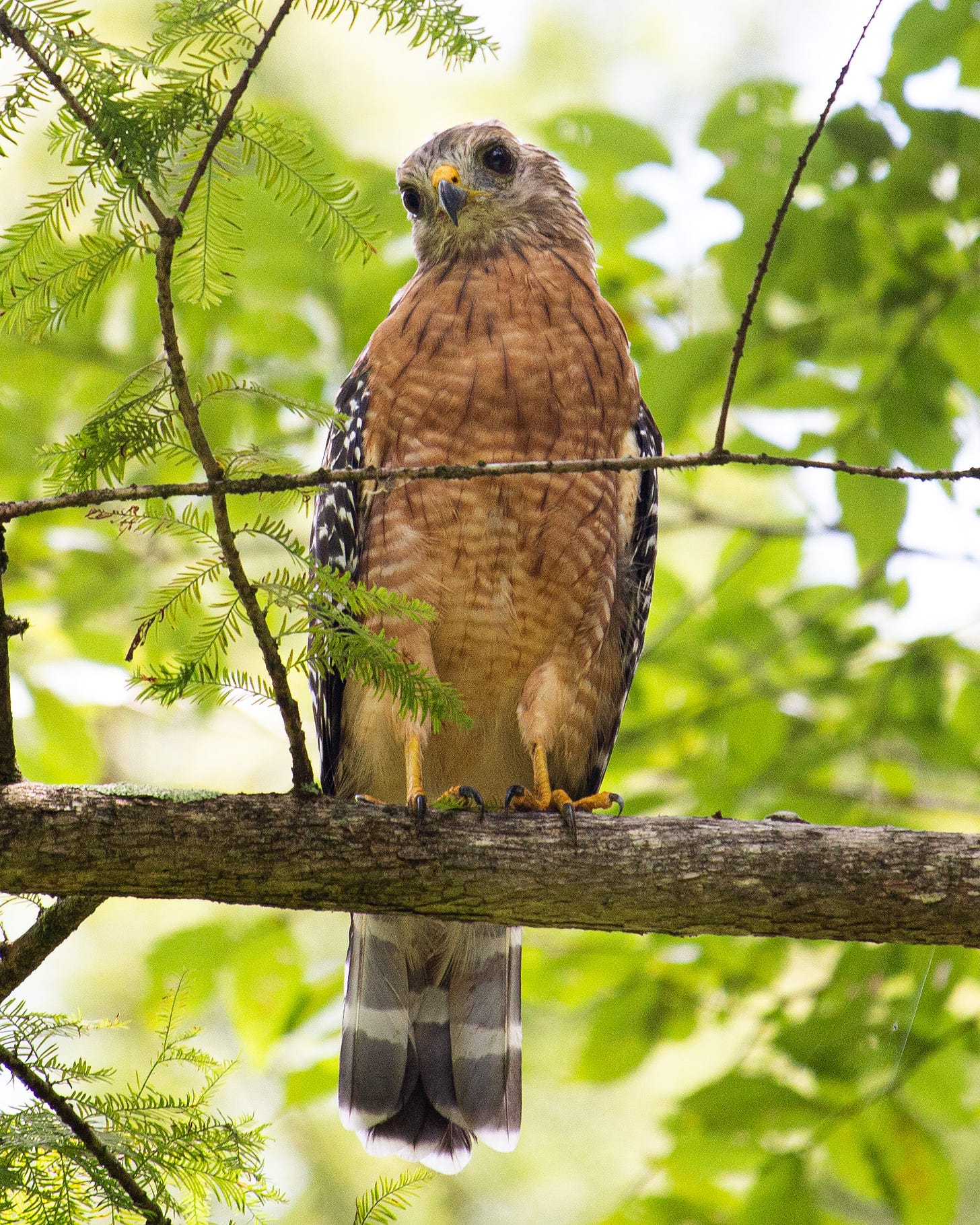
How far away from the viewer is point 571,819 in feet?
9.59

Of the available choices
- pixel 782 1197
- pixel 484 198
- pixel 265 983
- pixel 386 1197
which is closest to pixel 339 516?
pixel 484 198

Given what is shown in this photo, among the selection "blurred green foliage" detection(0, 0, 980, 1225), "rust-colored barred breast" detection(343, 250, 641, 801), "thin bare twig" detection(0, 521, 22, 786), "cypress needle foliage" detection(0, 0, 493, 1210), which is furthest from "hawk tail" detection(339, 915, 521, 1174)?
"thin bare twig" detection(0, 521, 22, 786)

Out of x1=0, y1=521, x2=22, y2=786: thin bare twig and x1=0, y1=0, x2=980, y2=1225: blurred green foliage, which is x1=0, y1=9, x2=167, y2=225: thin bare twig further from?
x1=0, y1=0, x2=980, y2=1225: blurred green foliage

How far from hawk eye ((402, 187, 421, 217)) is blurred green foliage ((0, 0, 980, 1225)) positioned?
0.45 ft

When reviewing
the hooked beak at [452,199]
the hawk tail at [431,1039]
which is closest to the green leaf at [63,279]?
the hooked beak at [452,199]

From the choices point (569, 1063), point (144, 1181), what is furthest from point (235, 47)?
point (569, 1063)

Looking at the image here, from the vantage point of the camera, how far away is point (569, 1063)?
5.06m

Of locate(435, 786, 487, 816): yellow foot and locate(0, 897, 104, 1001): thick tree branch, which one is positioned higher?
locate(435, 786, 487, 816): yellow foot

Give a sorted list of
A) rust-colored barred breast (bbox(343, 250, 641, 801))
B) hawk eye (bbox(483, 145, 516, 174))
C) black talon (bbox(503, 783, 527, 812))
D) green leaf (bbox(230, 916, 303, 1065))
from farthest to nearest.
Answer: hawk eye (bbox(483, 145, 516, 174)) → green leaf (bbox(230, 916, 303, 1065)) → rust-colored barred breast (bbox(343, 250, 641, 801)) → black talon (bbox(503, 783, 527, 812))

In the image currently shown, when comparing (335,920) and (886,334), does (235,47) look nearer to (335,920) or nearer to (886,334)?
(886,334)

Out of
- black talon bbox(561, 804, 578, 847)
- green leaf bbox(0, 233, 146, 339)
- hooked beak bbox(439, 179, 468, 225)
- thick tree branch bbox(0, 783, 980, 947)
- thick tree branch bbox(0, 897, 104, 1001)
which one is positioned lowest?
thick tree branch bbox(0, 897, 104, 1001)

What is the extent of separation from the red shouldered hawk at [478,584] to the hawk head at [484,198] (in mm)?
21

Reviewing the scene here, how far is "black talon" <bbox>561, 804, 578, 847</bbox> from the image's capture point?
2.88m

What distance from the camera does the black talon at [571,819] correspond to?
2877 millimetres
